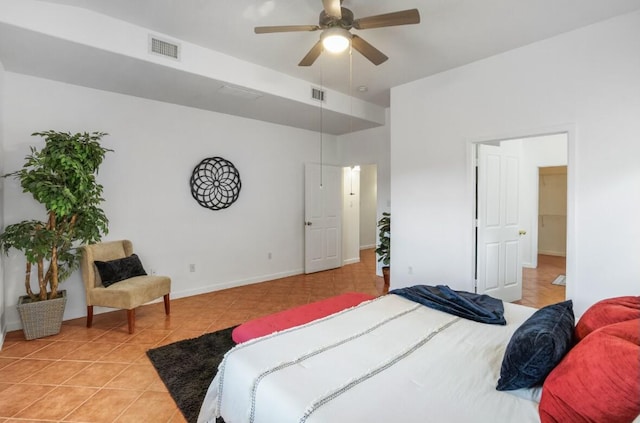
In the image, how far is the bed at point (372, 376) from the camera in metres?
1.11

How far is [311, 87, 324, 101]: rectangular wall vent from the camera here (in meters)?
4.15

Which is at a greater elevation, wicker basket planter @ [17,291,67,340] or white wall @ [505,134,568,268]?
white wall @ [505,134,568,268]

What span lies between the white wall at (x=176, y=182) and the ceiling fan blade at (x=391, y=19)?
2.99 meters

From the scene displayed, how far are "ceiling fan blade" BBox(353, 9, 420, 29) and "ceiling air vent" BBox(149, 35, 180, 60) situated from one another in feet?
6.05

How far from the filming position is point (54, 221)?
3.03m

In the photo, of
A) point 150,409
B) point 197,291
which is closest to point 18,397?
point 150,409

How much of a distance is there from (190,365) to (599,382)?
2497 millimetres

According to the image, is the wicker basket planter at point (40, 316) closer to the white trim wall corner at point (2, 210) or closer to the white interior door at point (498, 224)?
the white trim wall corner at point (2, 210)

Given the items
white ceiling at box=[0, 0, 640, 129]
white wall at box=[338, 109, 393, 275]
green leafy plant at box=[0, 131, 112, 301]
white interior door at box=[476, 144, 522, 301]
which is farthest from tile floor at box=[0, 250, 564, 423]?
white ceiling at box=[0, 0, 640, 129]

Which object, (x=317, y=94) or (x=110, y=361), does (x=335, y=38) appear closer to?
(x=317, y=94)

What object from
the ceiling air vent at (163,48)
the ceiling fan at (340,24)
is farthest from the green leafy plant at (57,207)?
the ceiling fan at (340,24)

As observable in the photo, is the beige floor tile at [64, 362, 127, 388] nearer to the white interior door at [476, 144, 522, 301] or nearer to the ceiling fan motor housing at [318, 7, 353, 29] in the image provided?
the ceiling fan motor housing at [318, 7, 353, 29]

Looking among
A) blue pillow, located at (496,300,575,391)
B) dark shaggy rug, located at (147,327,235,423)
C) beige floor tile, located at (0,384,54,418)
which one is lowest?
beige floor tile, located at (0,384,54,418)

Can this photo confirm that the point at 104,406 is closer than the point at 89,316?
Yes
